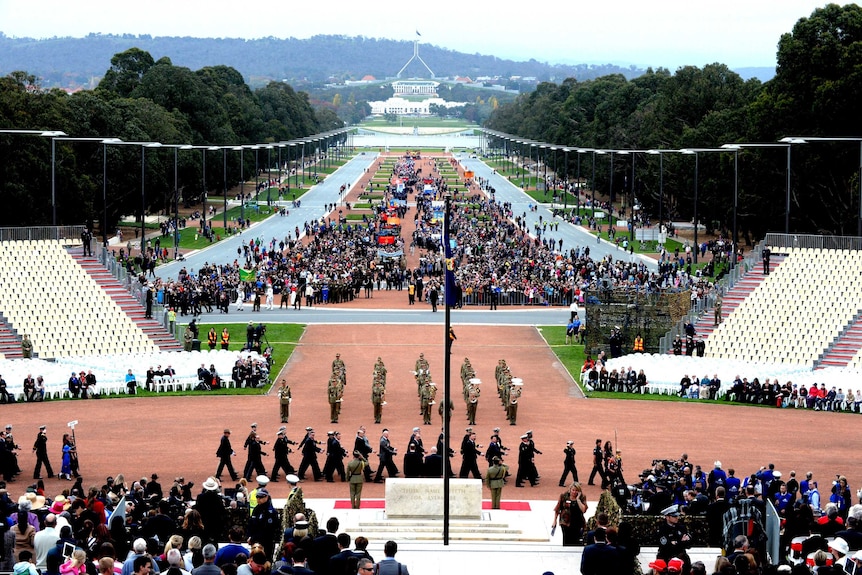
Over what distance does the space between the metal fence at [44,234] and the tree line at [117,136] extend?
9174mm

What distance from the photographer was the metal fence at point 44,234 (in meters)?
60.2

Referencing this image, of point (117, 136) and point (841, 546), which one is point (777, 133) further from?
point (841, 546)

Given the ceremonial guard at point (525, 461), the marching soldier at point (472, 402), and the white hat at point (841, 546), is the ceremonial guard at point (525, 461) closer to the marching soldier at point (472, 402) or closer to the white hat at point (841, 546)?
the marching soldier at point (472, 402)

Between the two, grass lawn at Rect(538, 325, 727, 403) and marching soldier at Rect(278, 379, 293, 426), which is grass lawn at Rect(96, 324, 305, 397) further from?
grass lawn at Rect(538, 325, 727, 403)

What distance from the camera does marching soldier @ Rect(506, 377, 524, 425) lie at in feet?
141

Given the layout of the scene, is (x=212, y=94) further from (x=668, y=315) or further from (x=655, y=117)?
(x=668, y=315)

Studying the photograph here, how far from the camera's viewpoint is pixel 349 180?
18138cm

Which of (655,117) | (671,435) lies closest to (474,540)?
(671,435)

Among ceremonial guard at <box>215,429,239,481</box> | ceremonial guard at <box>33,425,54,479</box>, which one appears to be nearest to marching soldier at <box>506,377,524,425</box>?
ceremonial guard at <box>215,429,239,481</box>

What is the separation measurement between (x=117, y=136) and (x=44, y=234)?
43.8m

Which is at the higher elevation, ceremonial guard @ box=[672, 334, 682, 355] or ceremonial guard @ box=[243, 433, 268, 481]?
ceremonial guard @ box=[243, 433, 268, 481]

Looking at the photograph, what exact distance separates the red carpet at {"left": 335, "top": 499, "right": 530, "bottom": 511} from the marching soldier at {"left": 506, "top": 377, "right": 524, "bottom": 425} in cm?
998

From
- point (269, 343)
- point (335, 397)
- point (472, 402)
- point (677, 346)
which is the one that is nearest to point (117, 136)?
point (269, 343)

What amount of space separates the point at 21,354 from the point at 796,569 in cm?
3918
